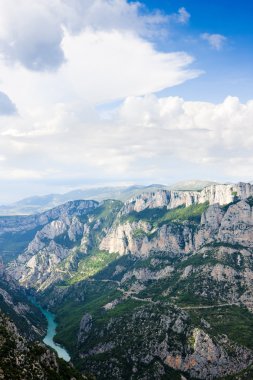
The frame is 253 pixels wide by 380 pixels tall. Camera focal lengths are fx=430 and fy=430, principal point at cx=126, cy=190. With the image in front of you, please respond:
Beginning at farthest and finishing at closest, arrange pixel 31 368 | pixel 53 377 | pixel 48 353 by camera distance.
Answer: pixel 48 353 → pixel 53 377 → pixel 31 368

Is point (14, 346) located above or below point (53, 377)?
above

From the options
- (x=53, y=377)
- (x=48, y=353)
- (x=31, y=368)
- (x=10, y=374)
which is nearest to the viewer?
(x=10, y=374)

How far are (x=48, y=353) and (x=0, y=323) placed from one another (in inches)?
1028

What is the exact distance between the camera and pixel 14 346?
178 metres

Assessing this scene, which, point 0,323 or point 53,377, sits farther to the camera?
point 0,323

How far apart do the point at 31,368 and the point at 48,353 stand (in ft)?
88.6

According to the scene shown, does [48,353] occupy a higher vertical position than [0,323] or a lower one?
lower

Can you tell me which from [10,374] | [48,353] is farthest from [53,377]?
[10,374]

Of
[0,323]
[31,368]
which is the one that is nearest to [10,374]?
[31,368]

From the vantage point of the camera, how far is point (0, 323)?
198m

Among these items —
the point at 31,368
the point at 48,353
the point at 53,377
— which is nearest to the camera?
the point at 31,368

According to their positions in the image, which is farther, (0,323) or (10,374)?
(0,323)

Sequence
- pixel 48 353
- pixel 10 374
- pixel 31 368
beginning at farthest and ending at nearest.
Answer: pixel 48 353 < pixel 31 368 < pixel 10 374

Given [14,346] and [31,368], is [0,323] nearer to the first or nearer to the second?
[14,346]
